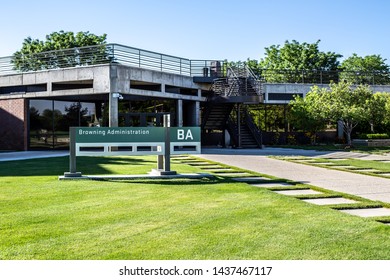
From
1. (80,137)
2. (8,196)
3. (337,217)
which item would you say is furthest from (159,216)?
(80,137)

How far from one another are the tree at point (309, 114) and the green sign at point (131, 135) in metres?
20.2

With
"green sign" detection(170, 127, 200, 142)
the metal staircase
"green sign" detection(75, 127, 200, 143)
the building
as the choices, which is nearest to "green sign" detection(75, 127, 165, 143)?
"green sign" detection(75, 127, 200, 143)

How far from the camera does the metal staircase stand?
2981cm

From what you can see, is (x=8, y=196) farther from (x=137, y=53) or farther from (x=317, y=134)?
(x=317, y=134)

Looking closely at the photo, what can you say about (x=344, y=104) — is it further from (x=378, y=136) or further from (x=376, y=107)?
(x=378, y=136)

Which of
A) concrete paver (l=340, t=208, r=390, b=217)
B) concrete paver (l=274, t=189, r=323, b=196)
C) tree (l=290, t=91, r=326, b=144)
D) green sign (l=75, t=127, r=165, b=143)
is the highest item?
tree (l=290, t=91, r=326, b=144)

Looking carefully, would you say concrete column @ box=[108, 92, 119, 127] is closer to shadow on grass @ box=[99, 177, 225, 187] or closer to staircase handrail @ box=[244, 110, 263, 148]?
staircase handrail @ box=[244, 110, 263, 148]

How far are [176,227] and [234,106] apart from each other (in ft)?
89.5

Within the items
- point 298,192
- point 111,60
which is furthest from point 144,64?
point 298,192

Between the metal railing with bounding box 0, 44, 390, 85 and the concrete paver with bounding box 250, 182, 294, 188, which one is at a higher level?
the metal railing with bounding box 0, 44, 390, 85

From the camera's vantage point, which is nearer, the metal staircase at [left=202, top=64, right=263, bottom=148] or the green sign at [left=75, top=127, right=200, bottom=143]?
the green sign at [left=75, top=127, right=200, bottom=143]

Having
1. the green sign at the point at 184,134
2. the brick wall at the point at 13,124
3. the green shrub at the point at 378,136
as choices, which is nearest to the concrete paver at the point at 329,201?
the green sign at the point at 184,134

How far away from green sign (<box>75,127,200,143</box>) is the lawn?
2.82 m

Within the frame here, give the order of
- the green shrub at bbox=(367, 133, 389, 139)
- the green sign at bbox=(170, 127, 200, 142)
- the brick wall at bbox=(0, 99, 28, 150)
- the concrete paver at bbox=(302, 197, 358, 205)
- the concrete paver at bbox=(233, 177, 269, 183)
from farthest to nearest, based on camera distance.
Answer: the green shrub at bbox=(367, 133, 389, 139) → the brick wall at bbox=(0, 99, 28, 150) → the green sign at bbox=(170, 127, 200, 142) → the concrete paver at bbox=(233, 177, 269, 183) → the concrete paver at bbox=(302, 197, 358, 205)
